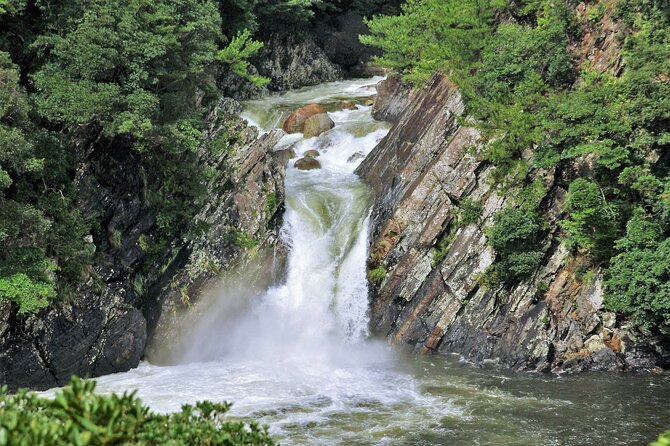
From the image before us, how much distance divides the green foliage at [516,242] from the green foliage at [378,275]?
4.74m

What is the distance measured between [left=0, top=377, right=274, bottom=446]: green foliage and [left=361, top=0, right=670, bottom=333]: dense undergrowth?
1564 cm

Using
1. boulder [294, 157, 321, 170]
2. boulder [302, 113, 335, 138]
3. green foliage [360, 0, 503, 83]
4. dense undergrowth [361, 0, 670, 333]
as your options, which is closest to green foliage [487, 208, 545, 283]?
dense undergrowth [361, 0, 670, 333]

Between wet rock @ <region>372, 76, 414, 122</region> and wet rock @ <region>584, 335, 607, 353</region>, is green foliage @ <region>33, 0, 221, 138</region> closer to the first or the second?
wet rock @ <region>372, 76, 414, 122</region>

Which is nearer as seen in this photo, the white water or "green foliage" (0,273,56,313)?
the white water

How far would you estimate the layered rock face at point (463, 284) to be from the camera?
2095 cm

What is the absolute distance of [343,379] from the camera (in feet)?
68.1

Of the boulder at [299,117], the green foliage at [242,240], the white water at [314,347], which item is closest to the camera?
the white water at [314,347]

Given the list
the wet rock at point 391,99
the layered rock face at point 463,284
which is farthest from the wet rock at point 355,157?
the layered rock face at point 463,284

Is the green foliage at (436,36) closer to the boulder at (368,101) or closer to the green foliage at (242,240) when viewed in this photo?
the boulder at (368,101)

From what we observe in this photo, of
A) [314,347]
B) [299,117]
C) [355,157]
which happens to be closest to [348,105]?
[299,117]

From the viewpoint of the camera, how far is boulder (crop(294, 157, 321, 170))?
32469 mm

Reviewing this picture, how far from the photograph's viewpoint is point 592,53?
24.4 metres

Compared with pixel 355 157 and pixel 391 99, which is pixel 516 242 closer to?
pixel 355 157

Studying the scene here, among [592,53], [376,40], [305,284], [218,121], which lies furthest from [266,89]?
[592,53]
